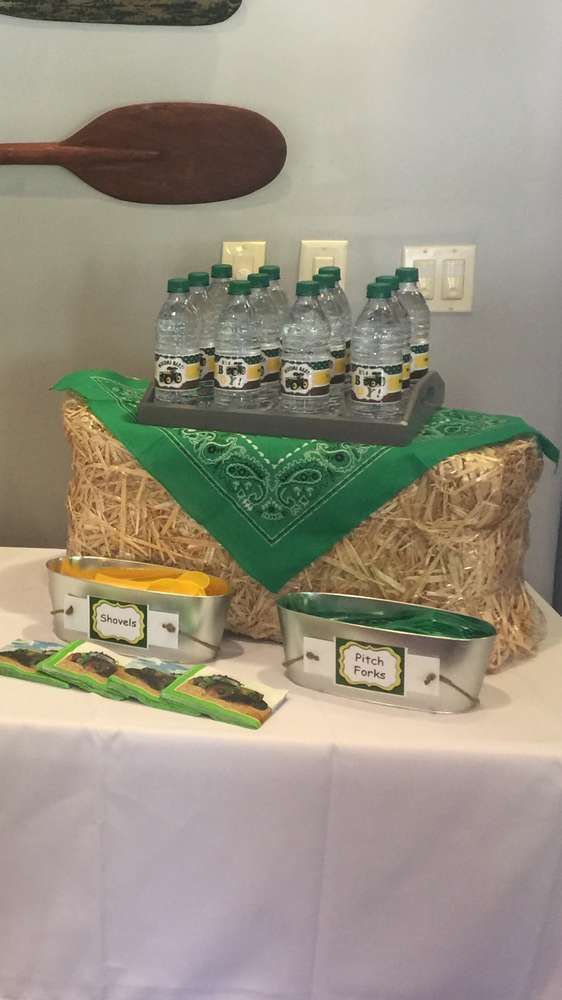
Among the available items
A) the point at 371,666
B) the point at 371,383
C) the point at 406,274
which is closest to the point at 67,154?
the point at 406,274

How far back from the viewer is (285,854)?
44.7 inches

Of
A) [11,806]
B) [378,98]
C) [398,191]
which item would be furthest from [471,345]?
[11,806]

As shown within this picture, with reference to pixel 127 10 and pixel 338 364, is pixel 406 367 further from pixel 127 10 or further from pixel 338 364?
pixel 127 10

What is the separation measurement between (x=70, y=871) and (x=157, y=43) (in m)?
1.34

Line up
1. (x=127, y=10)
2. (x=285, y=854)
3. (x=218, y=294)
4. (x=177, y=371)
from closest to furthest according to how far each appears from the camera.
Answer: (x=285, y=854)
(x=177, y=371)
(x=218, y=294)
(x=127, y=10)

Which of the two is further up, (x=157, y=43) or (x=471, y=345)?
(x=157, y=43)

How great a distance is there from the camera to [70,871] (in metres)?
1.17

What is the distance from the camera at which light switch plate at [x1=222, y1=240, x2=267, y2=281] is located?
1.72 metres

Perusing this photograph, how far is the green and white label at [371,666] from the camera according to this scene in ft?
3.93

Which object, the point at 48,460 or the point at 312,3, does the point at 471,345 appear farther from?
the point at 48,460

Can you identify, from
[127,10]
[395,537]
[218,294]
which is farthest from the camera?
[127,10]

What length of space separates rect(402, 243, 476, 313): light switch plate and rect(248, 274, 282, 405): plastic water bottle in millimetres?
370

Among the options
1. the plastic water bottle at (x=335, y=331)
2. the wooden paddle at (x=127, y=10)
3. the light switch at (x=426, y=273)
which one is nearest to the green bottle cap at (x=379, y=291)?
the plastic water bottle at (x=335, y=331)

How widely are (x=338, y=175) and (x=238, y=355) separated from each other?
52cm
